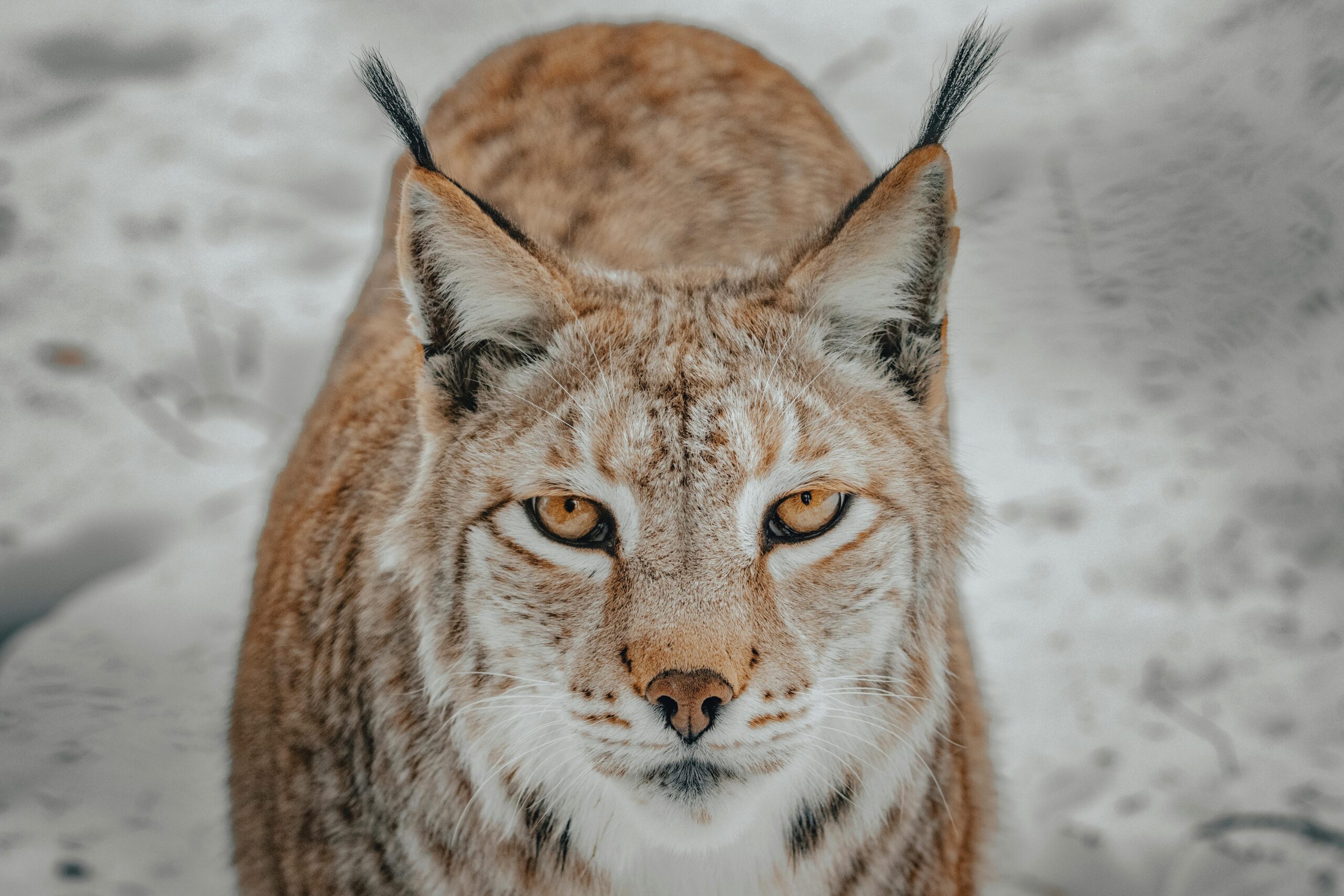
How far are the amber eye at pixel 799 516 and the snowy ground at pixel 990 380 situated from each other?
1.83 feet

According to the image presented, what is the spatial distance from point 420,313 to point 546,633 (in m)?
0.66

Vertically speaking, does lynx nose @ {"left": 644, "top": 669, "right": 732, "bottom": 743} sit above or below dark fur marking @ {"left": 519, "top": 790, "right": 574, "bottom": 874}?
above

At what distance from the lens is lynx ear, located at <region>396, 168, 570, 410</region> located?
2014 mm

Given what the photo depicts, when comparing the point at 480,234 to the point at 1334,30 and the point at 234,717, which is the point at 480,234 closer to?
the point at 234,717

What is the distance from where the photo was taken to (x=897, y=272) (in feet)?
7.13

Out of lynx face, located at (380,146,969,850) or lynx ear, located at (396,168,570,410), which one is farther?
lynx ear, located at (396,168,570,410)

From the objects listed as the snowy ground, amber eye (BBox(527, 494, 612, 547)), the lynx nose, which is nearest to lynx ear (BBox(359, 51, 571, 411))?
amber eye (BBox(527, 494, 612, 547))

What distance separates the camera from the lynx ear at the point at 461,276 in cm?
202

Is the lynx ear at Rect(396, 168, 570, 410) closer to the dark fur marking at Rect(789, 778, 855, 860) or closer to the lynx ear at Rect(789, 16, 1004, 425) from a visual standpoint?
the lynx ear at Rect(789, 16, 1004, 425)

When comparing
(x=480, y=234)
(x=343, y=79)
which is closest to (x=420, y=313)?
(x=480, y=234)

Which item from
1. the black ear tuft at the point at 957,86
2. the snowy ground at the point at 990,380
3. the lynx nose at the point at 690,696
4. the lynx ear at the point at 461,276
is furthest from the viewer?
the snowy ground at the point at 990,380

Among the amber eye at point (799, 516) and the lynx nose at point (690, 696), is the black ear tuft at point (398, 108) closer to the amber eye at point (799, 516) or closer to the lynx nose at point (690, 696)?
the amber eye at point (799, 516)

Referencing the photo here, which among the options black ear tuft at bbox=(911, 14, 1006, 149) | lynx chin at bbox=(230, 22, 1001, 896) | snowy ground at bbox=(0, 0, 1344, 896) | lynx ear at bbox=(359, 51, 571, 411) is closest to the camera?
lynx chin at bbox=(230, 22, 1001, 896)

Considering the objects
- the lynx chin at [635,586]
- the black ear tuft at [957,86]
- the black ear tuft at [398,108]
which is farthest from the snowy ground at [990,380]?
the black ear tuft at [398,108]
